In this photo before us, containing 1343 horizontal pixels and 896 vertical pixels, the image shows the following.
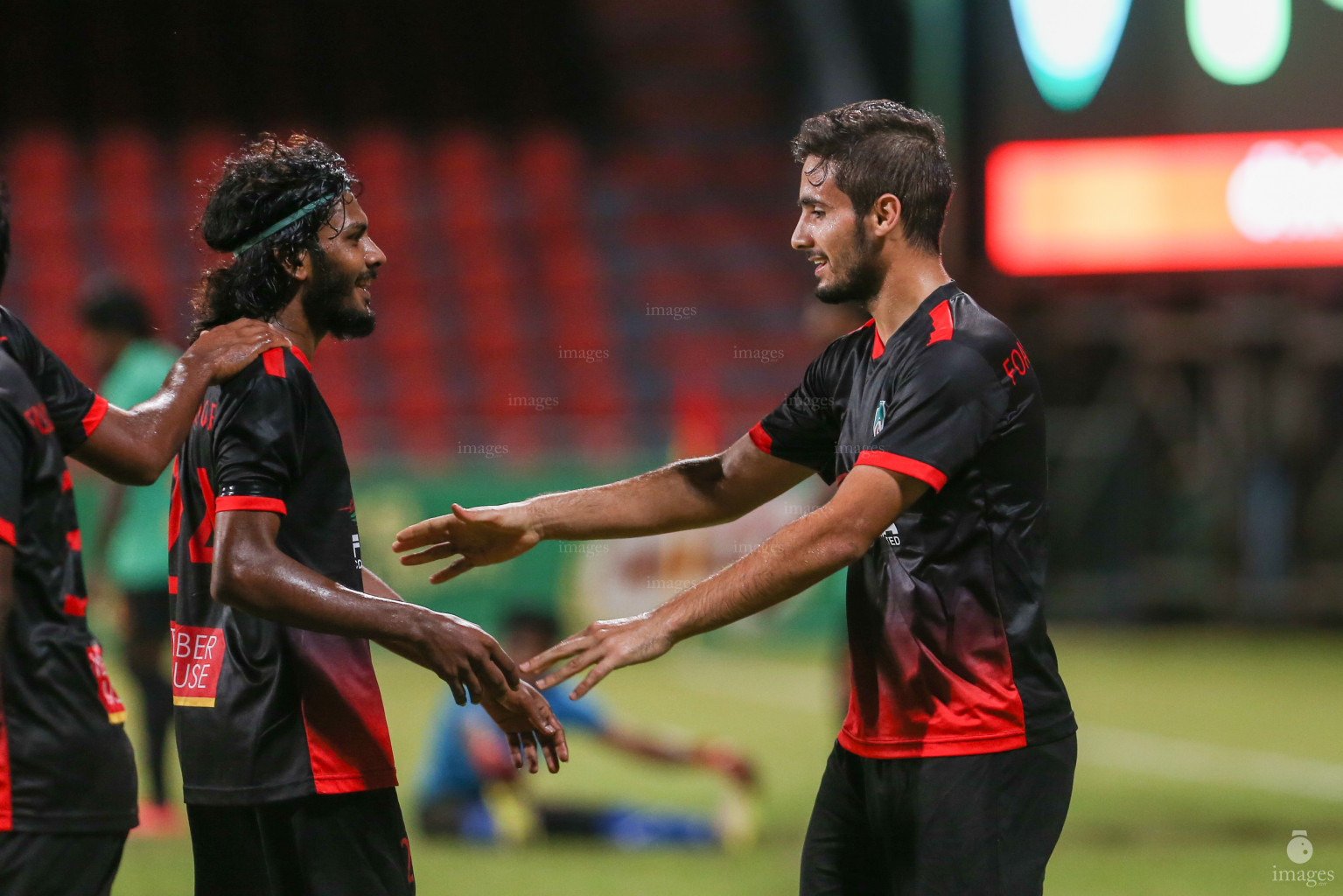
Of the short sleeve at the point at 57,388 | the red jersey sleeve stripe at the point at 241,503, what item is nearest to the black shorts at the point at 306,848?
the red jersey sleeve stripe at the point at 241,503

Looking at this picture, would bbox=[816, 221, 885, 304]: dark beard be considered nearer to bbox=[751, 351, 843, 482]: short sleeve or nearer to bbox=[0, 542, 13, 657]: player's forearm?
bbox=[751, 351, 843, 482]: short sleeve

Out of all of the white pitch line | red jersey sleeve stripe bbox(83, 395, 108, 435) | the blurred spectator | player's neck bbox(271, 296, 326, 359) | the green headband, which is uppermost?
the green headband

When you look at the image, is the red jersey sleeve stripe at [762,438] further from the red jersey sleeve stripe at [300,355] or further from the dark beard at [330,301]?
the red jersey sleeve stripe at [300,355]

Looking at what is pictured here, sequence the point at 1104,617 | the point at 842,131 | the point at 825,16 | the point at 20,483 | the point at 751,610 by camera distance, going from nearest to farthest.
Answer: the point at 20,483 < the point at 751,610 < the point at 842,131 < the point at 825,16 < the point at 1104,617

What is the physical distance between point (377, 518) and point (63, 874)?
8.25 m

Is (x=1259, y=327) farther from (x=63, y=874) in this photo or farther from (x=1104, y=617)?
(x=63, y=874)

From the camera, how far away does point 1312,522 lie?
1483 centimetres

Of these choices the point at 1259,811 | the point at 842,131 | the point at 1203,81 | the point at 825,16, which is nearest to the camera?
the point at 842,131

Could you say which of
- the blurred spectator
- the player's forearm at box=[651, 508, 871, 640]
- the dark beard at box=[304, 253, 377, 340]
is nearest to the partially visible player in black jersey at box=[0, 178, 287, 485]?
the dark beard at box=[304, 253, 377, 340]

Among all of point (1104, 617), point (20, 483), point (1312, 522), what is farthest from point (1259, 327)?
point (20, 483)

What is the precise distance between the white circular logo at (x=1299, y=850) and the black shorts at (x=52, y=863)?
4.96m

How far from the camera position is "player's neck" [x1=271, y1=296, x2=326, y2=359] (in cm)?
307

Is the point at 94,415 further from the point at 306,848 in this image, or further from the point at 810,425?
the point at 810,425

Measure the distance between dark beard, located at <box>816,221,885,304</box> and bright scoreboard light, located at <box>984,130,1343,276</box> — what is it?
495 cm
